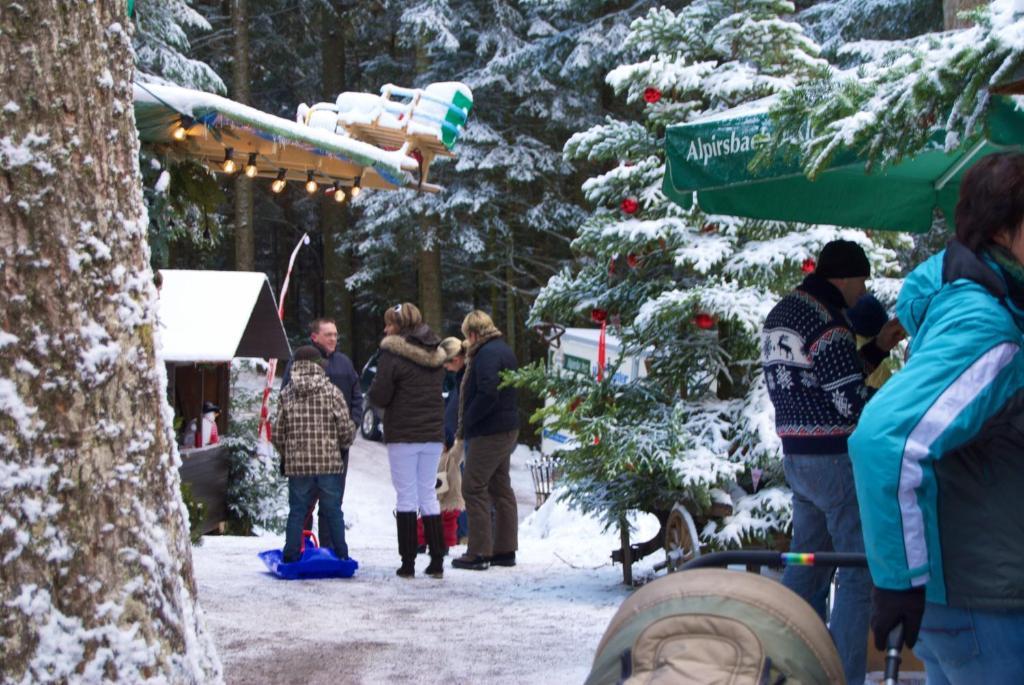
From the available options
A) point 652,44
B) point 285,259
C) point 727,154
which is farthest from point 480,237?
point 727,154

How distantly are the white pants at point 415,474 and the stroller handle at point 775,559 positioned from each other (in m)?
6.64

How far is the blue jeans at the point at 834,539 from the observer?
15.5 ft

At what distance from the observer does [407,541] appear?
9.53 metres

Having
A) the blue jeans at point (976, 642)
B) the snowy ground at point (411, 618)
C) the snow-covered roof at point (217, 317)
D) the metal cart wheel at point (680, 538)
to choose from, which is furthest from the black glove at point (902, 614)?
the snow-covered roof at point (217, 317)

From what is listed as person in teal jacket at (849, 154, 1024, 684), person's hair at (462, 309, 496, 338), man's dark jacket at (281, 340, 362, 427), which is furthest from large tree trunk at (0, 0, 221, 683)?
man's dark jacket at (281, 340, 362, 427)

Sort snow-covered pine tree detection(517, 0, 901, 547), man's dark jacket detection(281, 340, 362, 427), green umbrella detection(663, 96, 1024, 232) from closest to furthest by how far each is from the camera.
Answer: green umbrella detection(663, 96, 1024, 232), snow-covered pine tree detection(517, 0, 901, 547), man's dark jacket detection(281, 340, 362, 427)

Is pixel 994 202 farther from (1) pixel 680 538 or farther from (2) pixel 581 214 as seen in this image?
(2) pixel 581 214

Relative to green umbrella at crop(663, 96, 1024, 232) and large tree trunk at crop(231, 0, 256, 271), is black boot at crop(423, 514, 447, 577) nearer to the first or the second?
green umbrella at crop(663, 96, 1024, 232)

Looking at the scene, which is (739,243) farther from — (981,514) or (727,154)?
(981,514)

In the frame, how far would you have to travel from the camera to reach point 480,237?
84.0ft

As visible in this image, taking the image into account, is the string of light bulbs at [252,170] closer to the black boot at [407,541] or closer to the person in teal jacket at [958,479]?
the black boot at [407,541]

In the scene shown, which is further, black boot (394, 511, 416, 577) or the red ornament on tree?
black boot (394, 511, 416, 577)

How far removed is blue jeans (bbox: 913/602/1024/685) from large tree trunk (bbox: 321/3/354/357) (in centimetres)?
2574

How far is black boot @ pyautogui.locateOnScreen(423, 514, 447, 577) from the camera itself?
9.48 m
